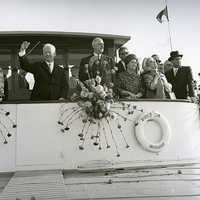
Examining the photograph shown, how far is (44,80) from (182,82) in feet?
6.40

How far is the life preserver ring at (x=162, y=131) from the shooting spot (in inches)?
158

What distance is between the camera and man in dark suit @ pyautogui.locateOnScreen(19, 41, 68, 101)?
401 centimetres

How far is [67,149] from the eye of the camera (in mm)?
3893

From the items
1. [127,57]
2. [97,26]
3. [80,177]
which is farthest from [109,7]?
[80,177]

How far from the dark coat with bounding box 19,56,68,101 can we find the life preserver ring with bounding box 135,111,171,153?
1.02m

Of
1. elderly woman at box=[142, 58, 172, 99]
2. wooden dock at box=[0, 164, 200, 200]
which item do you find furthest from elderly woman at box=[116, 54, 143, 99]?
wooden dock at box=[0, 164, 200, 200]

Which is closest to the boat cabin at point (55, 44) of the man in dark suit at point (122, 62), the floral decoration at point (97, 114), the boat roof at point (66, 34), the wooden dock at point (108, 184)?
the boat roof at point (66, 34)

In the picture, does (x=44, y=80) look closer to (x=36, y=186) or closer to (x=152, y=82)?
(x=152, y=82)

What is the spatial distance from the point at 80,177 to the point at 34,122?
2.72ft

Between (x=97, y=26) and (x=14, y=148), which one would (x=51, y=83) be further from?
(x=97, y=26)

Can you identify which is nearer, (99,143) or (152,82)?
(99,143)

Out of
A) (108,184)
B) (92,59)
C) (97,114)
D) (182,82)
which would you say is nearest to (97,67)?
(92,59)

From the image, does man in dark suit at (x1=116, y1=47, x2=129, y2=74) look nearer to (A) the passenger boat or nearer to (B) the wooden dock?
(A) the passenger boat

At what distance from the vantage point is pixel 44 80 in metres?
4.00
